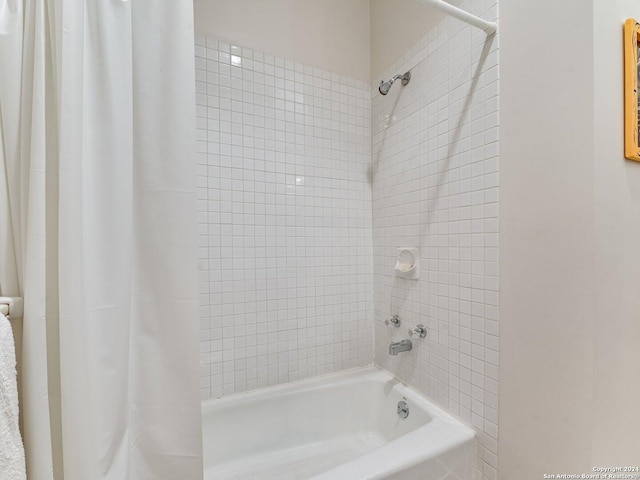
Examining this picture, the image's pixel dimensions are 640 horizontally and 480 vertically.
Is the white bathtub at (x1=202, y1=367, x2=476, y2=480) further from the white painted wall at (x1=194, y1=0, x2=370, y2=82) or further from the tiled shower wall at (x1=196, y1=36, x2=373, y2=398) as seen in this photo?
the white painted wall at (x1=194, y1=0, x2=370, y2=82)

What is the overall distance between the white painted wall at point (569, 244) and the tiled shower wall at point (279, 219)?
88cm

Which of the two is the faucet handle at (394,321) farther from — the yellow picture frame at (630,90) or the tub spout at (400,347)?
the yellow picture frame at (630,90)

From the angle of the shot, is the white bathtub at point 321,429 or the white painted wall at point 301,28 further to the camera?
the white painted wall at point 301,28

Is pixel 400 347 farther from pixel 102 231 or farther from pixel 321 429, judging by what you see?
pixel 102 231

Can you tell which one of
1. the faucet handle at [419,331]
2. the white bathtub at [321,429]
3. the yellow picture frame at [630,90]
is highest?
the yellow picture frame at [630,90]

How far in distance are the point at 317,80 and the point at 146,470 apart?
181 centimetres

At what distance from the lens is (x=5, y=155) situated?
23.4 inches

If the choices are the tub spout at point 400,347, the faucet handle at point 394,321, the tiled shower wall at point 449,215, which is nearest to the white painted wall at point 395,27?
the tiled shower wall at point 449,215

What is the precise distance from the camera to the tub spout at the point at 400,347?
4.87ft

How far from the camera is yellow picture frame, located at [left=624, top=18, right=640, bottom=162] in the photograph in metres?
0.88

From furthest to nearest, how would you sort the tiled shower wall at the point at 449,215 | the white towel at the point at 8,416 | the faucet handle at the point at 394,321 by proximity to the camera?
the faucet handle at the point at 394,321
the tiled shower wall at the point at 449,215
the white towel at the point at 8,416

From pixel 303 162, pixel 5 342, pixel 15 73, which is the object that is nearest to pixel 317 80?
pixel 303 162

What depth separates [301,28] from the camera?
5.48 feet

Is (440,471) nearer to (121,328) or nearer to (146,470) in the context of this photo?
(146,470)
